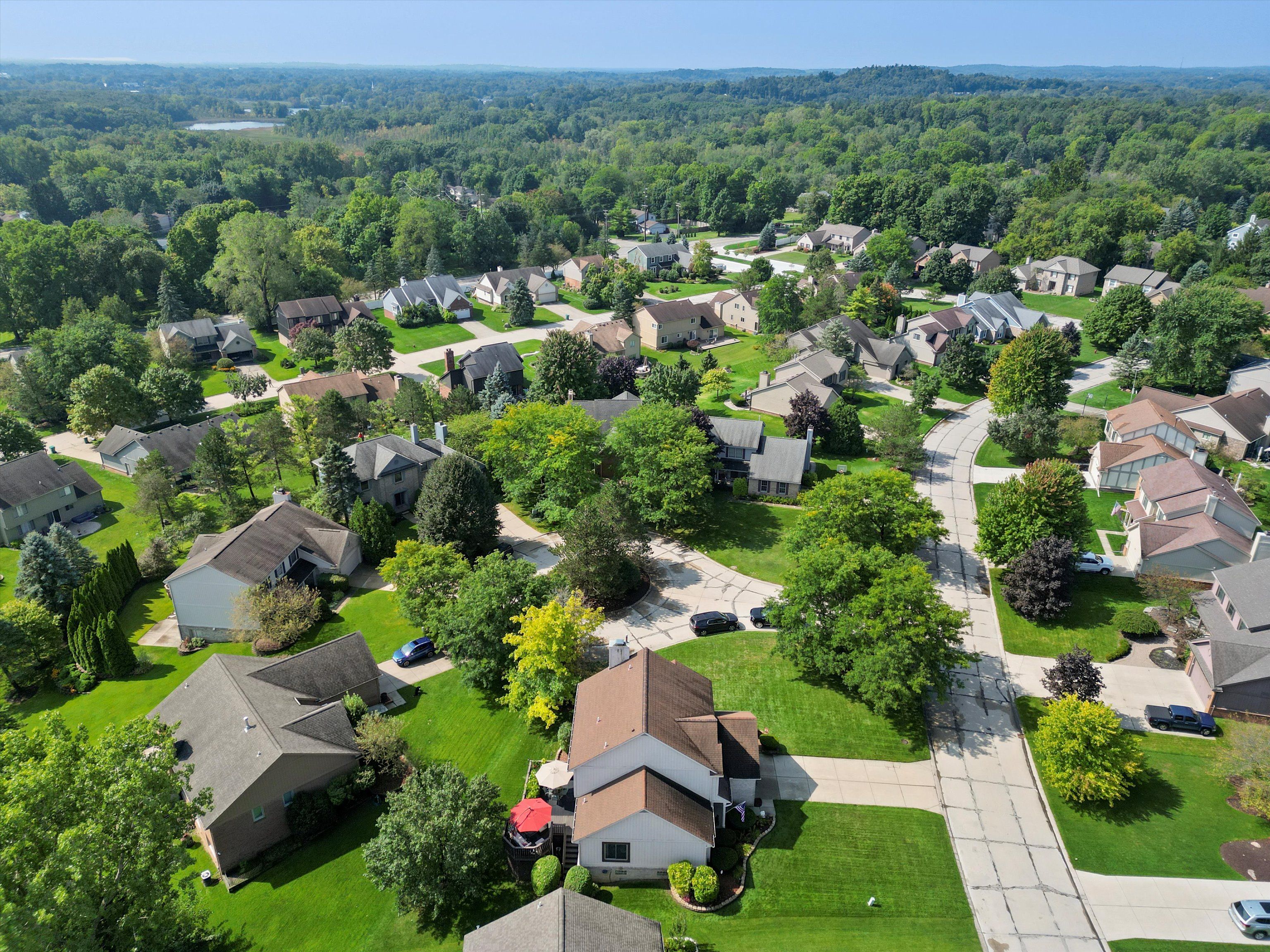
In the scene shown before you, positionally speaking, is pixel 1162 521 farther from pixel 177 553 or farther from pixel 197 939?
pixel 177 553

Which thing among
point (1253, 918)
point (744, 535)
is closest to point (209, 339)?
point (744, 535)

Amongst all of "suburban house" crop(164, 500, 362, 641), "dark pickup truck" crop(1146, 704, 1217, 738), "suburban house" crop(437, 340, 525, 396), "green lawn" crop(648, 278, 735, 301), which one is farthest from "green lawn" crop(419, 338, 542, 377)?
"dark pickup truck" crop(1146, 704, 1217, 738)

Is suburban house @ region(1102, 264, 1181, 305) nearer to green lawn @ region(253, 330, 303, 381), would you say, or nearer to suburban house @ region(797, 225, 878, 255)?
suburban house @ region(797, 225, 878, 255)

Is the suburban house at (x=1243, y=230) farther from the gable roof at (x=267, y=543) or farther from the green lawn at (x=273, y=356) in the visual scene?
the green lawn at (x=273, y=356)

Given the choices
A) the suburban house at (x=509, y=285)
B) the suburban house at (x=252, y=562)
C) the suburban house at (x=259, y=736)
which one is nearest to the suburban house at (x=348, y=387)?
the suburban house at (x=252, y=562)

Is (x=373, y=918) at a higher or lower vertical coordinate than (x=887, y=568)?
lower

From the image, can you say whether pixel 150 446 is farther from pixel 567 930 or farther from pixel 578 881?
pixel 567 930

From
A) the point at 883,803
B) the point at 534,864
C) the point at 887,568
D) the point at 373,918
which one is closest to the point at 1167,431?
the point at 887,568
